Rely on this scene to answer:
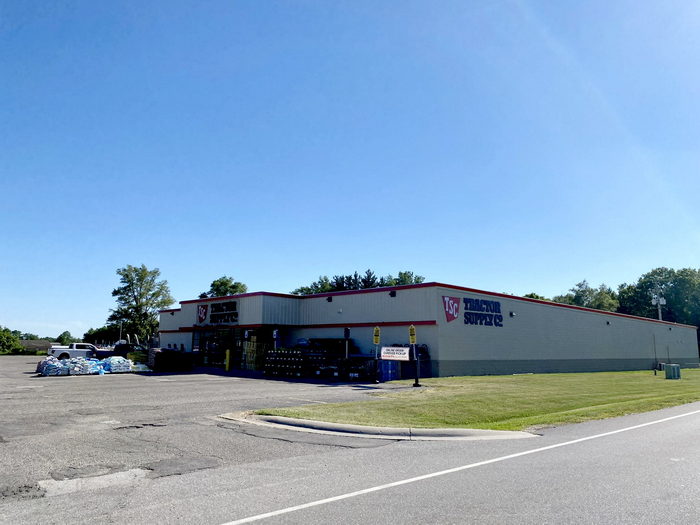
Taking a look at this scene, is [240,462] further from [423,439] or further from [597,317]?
[597,317]

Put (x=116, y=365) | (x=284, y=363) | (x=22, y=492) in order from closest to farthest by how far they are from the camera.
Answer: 1. (x=22, y=492)
2. (x=284, y=363)
3. (x=116, y=365)

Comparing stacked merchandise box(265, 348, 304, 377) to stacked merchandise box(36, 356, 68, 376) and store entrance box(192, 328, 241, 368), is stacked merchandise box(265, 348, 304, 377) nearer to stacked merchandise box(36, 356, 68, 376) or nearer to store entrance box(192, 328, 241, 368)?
store entrance box(192, 328, 241, 368)

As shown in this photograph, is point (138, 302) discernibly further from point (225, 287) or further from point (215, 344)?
point (215, 344)

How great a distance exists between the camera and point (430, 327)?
108 feet

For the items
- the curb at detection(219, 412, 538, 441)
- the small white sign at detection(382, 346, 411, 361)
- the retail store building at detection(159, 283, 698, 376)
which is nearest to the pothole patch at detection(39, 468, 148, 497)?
the curb at detection(219, 412, 538, 441)

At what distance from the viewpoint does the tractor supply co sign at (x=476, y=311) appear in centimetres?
3367

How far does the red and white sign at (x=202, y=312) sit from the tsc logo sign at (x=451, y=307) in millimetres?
22213

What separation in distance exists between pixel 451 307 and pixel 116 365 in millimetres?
22302

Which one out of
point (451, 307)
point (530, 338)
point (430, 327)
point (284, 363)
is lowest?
point (284, 363)

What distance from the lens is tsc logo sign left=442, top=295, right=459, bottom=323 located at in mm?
33406

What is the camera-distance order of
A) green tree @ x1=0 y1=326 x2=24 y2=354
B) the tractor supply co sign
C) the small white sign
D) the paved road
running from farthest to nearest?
green tree @ x1=0 y1=326 x2=24 y2=354 < the tractor supply co sign < the small white sign < the paved road

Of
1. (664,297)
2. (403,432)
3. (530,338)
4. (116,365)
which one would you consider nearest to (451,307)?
(530,338)

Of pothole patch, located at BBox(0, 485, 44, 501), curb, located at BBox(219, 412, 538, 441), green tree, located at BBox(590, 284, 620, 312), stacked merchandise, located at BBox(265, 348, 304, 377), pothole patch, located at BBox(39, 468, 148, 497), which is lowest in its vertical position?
curb, located at BBox(219, 412, 538, 441)

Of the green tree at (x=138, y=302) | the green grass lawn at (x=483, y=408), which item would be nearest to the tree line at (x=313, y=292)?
the green tree at (x=138, y=302)
